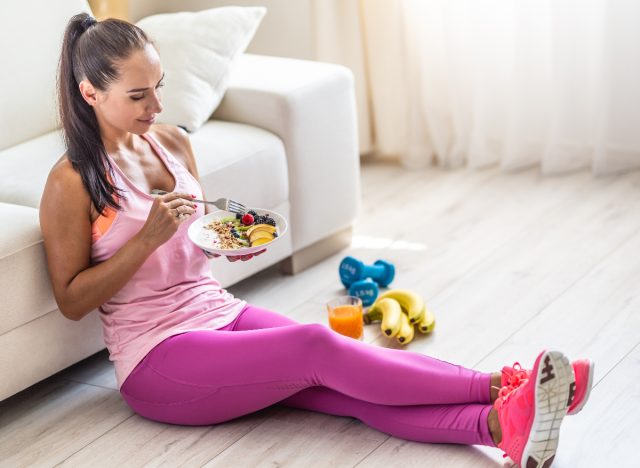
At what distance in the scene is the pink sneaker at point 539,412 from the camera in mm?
1908

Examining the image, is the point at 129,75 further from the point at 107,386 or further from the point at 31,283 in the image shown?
the point at 107,386

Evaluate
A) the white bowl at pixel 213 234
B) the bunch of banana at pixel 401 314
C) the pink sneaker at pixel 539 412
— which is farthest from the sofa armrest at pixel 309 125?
the pink sneaker at pixel 539 412

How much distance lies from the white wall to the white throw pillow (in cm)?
70

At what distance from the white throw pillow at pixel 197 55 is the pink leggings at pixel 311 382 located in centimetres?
97

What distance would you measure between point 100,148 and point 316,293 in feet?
3.24

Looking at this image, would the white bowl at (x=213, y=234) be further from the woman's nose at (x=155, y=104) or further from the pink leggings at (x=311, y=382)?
the woman's nose at (x=155, y=104)

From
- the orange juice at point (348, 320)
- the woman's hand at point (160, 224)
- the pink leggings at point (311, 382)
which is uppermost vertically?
the woman's hand at point (160, 224)

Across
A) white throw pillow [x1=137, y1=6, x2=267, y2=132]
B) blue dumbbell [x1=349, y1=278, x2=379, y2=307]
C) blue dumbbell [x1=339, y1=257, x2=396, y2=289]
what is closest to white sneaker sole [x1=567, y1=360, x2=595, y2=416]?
blue dumbbell [x1=349, y1=278, x2=379, y2=307]

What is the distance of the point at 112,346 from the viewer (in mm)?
2301

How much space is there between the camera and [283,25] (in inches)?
155

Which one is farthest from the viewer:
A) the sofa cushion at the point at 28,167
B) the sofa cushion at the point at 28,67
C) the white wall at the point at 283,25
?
the white wall at the point at 283,25

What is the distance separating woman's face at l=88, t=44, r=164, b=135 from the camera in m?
2.12

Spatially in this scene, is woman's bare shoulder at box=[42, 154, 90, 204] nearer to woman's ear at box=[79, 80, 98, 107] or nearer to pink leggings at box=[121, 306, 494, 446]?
woman's ear at box=[79, 80, 98, 107]

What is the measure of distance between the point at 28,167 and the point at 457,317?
4.02ft
